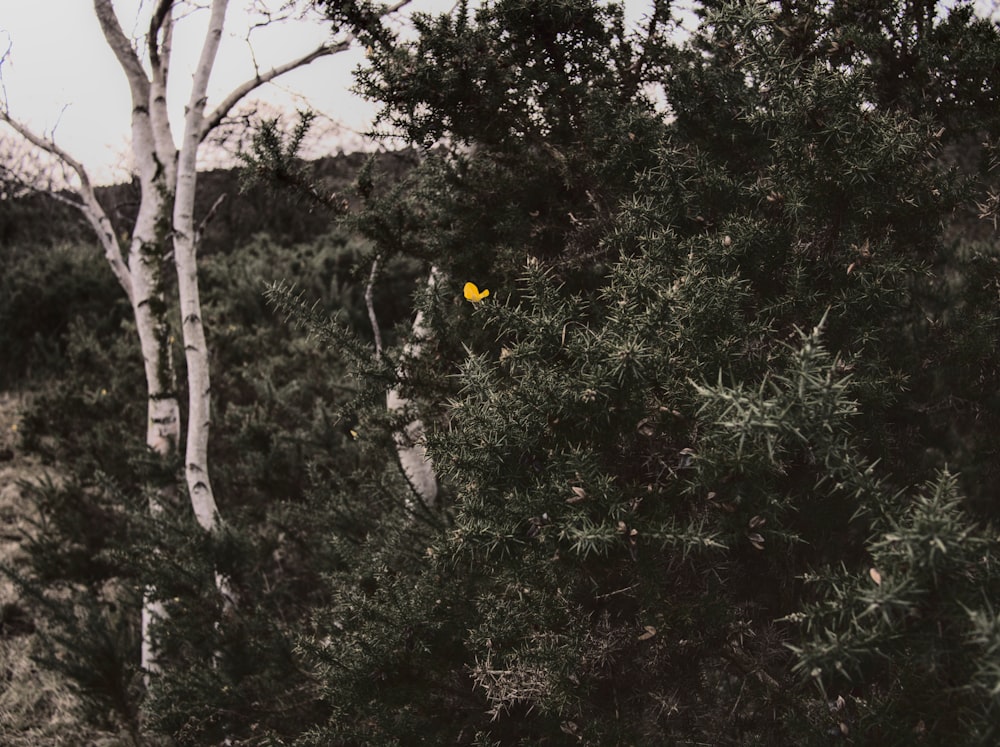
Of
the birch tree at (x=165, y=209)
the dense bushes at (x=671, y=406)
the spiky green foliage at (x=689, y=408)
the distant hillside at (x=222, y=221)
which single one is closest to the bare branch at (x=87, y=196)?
the birch tree at (x=165, y=209)

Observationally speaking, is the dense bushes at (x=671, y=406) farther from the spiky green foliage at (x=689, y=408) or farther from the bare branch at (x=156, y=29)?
the bare branch at (x=156, y=29)

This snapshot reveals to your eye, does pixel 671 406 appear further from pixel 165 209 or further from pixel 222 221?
pixel 222 221

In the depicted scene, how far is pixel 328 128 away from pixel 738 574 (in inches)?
227

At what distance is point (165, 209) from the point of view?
5.11 meters

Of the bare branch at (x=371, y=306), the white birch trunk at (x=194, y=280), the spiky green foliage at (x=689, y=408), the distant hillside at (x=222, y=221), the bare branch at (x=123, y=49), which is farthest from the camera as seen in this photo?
the distant hillside at (x=222, y=221)

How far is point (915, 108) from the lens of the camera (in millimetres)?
2582

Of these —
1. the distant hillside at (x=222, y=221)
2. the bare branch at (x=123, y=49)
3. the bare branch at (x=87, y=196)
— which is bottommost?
the bare branch at (x=87, y=196)

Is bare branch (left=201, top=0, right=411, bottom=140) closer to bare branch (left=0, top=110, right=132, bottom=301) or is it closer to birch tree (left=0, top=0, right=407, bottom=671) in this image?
birch tree (left=0, top=0, right=407, bottom=671)

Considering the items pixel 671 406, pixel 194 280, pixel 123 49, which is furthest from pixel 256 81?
pixel 671 406

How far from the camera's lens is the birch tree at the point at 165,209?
15.6 feet

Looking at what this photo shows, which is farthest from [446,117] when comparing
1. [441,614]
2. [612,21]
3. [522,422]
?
[441,614]

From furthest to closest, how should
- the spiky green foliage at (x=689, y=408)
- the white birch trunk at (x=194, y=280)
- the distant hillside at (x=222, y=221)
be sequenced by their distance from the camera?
the distant hillside at (x=222, y=221)
the white birch trunk at (x=194, y=280)
the spiky green foliage at (x=689, y=408)

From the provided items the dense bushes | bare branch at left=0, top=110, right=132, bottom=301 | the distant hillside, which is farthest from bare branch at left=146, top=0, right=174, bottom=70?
the distant hillside

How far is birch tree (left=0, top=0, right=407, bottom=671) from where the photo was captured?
4.75m
